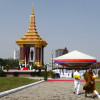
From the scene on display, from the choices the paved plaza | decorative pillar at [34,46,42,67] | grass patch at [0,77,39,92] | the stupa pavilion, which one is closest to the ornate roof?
the stupa pavilion

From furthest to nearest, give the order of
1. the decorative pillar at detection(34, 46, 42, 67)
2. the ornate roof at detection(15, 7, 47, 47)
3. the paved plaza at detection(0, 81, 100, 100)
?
1. the decorative pillar at detection(34, 46, 42, 67)
2. the ornate roof at detection(15, 7, 47, 47)
3. the paved plaza at detection(0, 81, 100, 100)

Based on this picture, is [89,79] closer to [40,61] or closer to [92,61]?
[92,61]

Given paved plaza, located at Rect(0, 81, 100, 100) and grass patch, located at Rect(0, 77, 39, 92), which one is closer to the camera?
paved plaza, located at Rect(0, 81, 100, 100)

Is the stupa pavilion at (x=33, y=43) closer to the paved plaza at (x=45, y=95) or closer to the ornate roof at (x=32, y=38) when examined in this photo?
the ornate roof at (x=32, y=38)

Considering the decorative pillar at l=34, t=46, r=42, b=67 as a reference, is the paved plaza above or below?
below

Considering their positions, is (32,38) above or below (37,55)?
above

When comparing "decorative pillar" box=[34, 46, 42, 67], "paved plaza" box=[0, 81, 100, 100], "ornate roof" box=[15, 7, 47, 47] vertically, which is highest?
"ornate roof" box=[15, 7, 47, 47]

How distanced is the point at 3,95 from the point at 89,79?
449 centimetres

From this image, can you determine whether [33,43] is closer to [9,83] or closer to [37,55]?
[37,55]

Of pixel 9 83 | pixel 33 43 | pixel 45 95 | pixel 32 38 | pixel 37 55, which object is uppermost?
pixel 32 38

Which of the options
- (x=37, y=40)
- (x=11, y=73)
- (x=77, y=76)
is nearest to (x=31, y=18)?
(x=37, y=40)

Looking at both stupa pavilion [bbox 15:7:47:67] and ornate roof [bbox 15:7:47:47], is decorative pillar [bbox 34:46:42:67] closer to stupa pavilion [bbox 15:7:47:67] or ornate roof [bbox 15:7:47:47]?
stupa pavilion [bbox 15:7:47:67]

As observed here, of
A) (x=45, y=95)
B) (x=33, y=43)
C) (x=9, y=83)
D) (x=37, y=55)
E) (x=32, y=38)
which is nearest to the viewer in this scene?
(x=45, y=95)

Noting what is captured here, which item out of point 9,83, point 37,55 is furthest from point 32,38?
point 9,83
